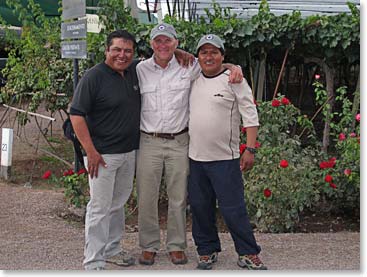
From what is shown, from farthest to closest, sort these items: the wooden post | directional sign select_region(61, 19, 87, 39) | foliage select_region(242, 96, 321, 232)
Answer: the wooden post, directional sign select_region(61, 19, 87, 39), foliage select_region(242, 96, 321, 232)

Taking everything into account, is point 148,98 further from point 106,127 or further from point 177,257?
point 177,257

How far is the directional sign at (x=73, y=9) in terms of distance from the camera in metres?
7.09

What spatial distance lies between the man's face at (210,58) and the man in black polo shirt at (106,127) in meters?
0.51

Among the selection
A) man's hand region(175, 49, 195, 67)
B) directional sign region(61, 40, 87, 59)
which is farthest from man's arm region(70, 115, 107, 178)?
directional sign region(61, 40, 87, 59)

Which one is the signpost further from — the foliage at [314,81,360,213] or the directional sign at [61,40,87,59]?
the foliage at [314,81,360,213]

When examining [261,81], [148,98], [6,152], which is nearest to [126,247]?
[148,98]

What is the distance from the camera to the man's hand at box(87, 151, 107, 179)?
4781 mm

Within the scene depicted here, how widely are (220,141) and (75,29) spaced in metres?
2.96

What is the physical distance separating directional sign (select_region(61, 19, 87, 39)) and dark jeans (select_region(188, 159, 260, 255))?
2.61 m

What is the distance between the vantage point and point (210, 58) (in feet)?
16.0

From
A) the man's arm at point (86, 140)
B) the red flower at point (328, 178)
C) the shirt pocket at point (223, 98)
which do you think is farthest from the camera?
the red flower at point (328, 178)

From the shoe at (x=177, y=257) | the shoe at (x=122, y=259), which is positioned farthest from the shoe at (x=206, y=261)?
the shoe at (x=122, y=259)

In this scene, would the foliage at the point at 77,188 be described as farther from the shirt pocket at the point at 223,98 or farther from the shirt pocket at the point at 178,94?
the shirt pocket at the point at 223,98

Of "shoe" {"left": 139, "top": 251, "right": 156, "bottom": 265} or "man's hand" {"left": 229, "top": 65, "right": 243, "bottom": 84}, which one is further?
"shoe" {"left": 139, "top": 251, "right": 156, "bottom": 265}
